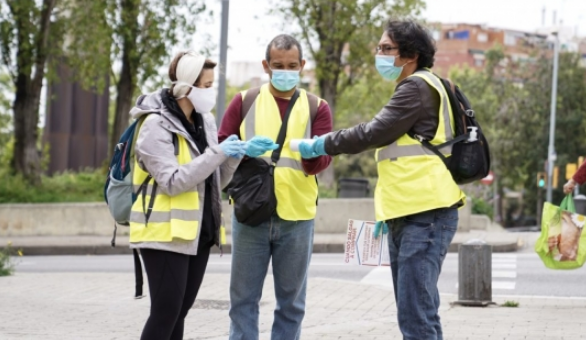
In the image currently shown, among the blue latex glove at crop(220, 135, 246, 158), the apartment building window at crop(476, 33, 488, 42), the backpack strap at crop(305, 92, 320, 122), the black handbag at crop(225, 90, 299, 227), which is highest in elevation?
the apartment building window at crop(476, 33, 488, 42)

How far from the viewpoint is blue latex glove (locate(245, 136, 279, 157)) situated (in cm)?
568

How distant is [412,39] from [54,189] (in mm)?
20216

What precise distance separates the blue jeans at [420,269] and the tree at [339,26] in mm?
25043

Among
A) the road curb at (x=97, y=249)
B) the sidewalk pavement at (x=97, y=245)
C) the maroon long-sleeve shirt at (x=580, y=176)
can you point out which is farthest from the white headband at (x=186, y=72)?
the road curb at (x=97, y=249)

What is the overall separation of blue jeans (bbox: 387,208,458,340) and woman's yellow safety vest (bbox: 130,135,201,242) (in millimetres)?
1040

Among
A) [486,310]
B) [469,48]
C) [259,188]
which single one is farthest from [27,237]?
[469,48]

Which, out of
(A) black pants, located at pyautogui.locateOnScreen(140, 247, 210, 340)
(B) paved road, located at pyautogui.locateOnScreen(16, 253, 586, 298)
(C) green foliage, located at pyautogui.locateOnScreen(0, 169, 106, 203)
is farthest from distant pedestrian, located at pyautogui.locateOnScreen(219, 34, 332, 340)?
(C) green foliage, located at pyautogui.locateOnScreen(0, 169, 106, 203)

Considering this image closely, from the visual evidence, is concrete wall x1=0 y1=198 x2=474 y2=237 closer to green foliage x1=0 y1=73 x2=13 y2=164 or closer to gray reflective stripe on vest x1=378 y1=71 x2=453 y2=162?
gray reflective stripe on vest x1=378 y1=71 x2=453 y2=162

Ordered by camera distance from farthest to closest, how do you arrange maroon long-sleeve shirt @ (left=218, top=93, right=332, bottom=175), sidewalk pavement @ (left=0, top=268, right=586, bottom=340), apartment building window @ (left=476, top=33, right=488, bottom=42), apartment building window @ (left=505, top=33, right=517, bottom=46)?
apartment building window @ (left=505, top=33, right=517, bottom=46) → apartment building window @ (left=476, top=33, right=488, bottom=42) → sidewalk pavement @ (left=0, top=268, right=586, bottom=340) → maroon long-sleeve shirt @ (left=218, top=93, right=332, bottom=175)

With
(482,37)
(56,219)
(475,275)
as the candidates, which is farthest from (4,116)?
(482,37)

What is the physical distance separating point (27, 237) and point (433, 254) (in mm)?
17243

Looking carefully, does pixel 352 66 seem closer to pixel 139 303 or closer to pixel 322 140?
pixel 139 303

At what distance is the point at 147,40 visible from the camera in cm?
2602

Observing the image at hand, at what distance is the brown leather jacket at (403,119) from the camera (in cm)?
544
